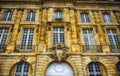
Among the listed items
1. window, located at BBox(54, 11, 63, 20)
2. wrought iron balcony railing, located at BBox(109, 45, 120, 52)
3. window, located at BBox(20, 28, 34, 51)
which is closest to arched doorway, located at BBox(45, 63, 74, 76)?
window, located at BBox(20, 28, 34, 51)

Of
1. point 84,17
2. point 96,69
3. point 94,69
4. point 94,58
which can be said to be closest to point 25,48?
point 94,58

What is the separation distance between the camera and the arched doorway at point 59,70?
11823mm

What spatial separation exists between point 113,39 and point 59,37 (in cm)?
526

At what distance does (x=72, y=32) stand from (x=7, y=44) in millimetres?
6072

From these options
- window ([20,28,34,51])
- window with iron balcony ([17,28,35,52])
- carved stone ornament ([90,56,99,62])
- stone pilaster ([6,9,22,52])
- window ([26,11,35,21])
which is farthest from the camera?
window ([26,11,35,21])

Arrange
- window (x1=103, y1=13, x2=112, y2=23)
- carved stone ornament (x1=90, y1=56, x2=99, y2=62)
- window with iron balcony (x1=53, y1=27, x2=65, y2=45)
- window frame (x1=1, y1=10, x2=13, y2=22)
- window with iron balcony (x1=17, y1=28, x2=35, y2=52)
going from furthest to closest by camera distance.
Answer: window (x1=103, y1=13, x2=112, y2=23) → window frame (x1=1, y1=10, x2=13, y2=22) → window with iron balcony (x1=53, y1=27, x2=65, y2=45) → window with iron balcony (x1=17, y1=28, x2=35, y2=52) → carved stone ornament (x1=90, y1=56, x2=99, y2=62)

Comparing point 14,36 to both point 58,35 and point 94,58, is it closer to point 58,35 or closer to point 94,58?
point 58,35

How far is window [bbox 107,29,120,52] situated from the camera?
1346cm

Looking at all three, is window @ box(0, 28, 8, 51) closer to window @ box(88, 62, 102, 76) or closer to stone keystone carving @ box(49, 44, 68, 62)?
stone keystone carving @ box(49, 44, 68, 62)

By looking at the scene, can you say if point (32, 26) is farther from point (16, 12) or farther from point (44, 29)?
point (16, 12)

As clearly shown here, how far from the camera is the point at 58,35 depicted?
13.8 m

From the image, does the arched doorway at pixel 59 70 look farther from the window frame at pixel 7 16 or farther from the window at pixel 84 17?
the window frame at pixel 7 16

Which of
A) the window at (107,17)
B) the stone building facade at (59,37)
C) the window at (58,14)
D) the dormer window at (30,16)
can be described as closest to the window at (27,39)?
the stone building facade at (59,37)

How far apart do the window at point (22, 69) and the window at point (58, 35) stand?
10.8 feet
